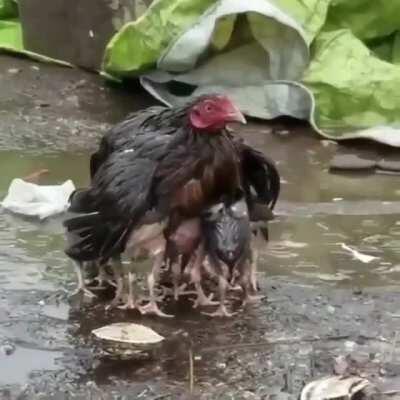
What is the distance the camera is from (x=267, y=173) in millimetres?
3773

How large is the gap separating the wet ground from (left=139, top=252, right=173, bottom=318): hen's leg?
4 centimetres

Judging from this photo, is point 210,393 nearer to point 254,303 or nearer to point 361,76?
point 254,303

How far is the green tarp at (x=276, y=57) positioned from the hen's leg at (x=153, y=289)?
6.67ft

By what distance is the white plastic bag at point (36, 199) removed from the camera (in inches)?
176

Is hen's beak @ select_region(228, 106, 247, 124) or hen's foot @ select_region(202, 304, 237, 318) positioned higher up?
hen's beak @ select_region(228, 106, 247, 124)

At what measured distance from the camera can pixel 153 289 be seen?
3656 millimetres

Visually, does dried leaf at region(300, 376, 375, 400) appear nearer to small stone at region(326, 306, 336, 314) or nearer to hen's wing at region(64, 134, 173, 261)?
small stone at region(326, 306, 336, 314)

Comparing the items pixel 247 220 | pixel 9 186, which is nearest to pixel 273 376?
pixel 247 220

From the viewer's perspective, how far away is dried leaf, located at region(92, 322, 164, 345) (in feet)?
11.5

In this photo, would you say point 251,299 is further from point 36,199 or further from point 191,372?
point 36,199

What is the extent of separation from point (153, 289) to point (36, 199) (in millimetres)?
1046

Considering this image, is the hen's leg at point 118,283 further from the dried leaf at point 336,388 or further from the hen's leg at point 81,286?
the dried leaf at point 336,388

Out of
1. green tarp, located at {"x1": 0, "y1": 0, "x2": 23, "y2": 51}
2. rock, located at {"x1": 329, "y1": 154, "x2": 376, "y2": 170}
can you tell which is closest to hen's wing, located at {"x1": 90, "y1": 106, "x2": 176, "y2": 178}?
rock, located at {"x1": 329, "y1": 154, "x2": 376, "y2": 170}

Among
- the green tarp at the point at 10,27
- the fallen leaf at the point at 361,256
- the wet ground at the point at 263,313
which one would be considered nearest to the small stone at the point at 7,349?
the wet ground at the point at 263,313
